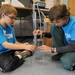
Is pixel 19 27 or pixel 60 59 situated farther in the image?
pixel 19 27

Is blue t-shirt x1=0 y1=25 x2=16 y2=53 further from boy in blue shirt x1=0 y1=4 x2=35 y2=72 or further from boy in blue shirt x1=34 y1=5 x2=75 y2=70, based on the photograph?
boy in blue shirt x1=34 y1=5 x2=75 y2=70

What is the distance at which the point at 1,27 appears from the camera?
209cm

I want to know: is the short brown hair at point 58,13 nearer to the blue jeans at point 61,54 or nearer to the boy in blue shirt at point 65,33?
the boy in blue shirt at point 65,33

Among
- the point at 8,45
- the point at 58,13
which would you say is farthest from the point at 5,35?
the point at 58,13

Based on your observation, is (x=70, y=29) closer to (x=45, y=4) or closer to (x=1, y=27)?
(x=1, y=27)

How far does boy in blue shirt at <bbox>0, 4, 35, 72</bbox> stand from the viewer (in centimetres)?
201

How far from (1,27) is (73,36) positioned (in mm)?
722

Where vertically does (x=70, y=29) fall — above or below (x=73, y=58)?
above

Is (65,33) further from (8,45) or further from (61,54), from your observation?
(8,45)

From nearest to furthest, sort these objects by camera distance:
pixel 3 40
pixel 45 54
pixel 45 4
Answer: pixel 3 40 → pixel 45 54 → pixel 45 4

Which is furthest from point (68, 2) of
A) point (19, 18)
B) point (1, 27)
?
point (1, 27)

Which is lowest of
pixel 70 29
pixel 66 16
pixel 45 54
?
pixel 45 54

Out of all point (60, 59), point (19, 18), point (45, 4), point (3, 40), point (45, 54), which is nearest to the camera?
point (3, 40)

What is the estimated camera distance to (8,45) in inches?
78.7
